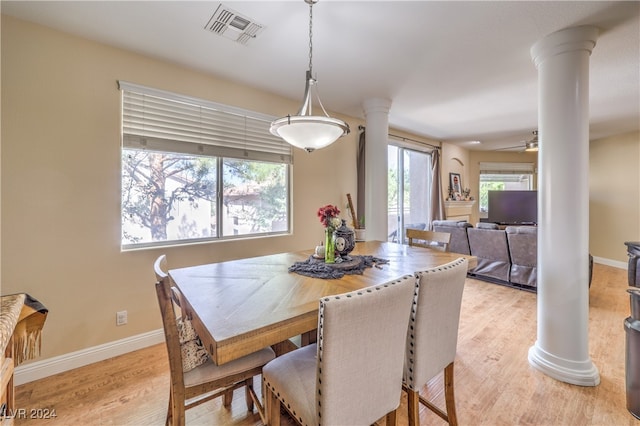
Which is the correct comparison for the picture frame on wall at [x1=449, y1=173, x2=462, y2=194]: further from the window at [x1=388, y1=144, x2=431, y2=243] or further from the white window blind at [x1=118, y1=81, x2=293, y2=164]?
the white window blind at [x1=118, y1=81, x2=293, y2=164]

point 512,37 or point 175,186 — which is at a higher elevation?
point 512,37

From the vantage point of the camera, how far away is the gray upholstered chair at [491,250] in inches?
148

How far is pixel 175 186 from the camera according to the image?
2.58 metres

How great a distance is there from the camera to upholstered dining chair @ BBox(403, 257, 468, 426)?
1.21m

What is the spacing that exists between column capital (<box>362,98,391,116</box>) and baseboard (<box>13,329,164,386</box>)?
329 centimetres

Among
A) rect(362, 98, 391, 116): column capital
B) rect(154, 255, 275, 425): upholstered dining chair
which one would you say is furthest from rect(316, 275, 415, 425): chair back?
rect(362, 98, 391, 116): column capital

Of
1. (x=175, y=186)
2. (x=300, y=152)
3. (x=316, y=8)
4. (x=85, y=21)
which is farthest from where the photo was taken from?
(x=300, y=152)

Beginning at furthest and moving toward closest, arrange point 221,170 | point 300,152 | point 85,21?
1. point 300,152
2. point 221,170
3. point 85,21

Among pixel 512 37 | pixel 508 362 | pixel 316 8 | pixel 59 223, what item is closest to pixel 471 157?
pixel 512 37

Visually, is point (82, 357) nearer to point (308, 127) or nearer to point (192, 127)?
point (192, 127)

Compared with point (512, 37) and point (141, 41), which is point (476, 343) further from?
point (141, 41)

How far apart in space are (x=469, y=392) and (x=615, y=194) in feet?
19.5

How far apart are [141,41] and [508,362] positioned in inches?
150

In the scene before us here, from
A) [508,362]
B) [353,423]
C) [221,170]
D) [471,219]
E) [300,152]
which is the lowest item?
[508,362]
